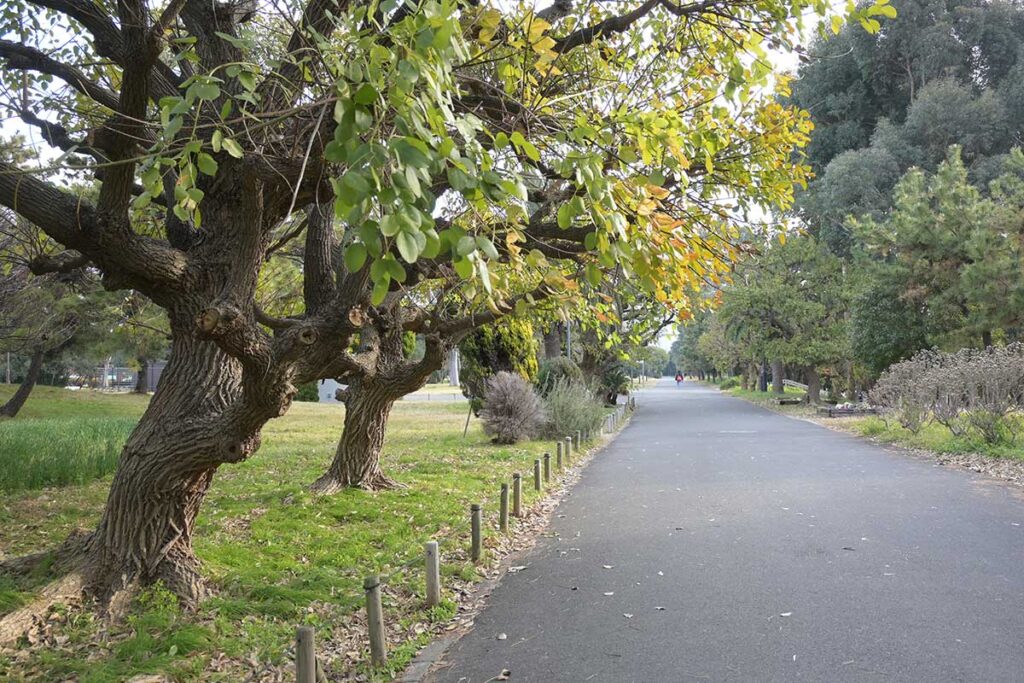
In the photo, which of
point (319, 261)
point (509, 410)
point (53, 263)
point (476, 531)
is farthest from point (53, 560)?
point (509, 410)

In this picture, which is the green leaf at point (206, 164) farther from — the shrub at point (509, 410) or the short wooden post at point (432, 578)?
the shrub at point (509, 410)

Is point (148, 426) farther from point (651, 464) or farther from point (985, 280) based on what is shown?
point (985, 280)

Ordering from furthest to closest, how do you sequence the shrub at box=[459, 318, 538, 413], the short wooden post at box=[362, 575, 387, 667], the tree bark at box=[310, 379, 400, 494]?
the shrub at box=[459, 318, 538, 413], the tree bark at box=[310, 379, 400, 494], the short wooden post at box=[362, 575, 387, 667]

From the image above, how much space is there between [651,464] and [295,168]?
38.4 feet

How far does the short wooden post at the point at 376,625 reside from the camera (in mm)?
5000

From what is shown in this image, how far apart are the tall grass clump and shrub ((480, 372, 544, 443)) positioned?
8.45 metres

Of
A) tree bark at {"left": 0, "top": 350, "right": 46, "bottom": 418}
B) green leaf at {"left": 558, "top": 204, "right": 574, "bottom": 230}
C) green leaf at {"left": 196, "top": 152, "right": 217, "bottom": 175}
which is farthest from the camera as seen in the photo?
tree bark at {"left": 0, "top": 350, "right": 46, "bottom": 418}

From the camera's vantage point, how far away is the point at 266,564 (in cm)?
710

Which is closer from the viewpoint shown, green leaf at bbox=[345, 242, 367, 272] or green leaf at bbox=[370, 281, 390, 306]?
green leaf at bbox=[345, 242, 367, 272]

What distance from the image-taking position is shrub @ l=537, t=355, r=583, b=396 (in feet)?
75.0

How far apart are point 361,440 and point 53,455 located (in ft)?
13.7

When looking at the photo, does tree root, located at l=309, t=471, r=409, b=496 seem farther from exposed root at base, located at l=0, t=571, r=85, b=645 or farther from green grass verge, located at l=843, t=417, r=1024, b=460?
green grass verge, located at l=843, t=417, r=1024, b=460

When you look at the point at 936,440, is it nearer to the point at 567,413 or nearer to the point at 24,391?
the point at 567,413

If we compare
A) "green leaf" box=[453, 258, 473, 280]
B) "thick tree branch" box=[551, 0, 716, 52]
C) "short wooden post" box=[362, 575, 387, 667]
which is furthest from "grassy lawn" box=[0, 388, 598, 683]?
"thick tree branch" box=[551, 0, 716, 52]
